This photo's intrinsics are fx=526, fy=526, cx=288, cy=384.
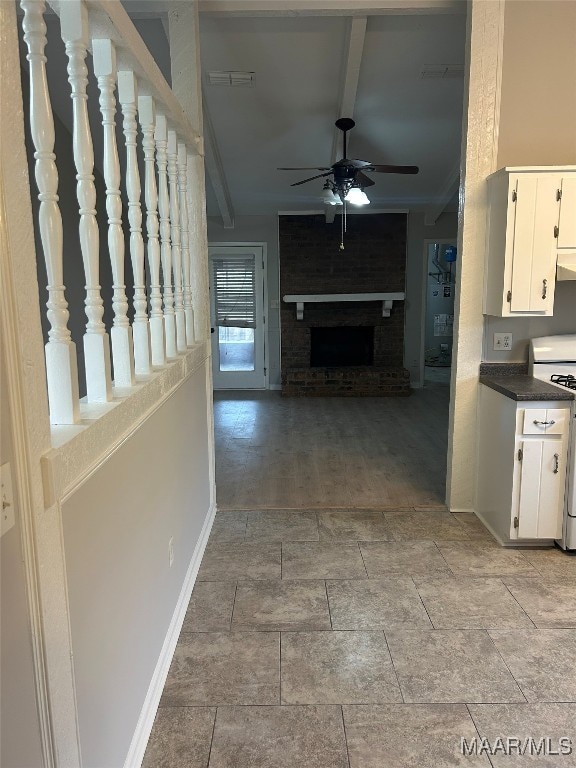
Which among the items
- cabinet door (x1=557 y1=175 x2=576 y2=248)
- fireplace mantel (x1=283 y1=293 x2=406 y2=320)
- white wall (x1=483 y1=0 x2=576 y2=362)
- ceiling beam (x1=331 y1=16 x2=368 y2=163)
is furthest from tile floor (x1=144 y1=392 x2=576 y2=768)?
fireplace mantel (x1=283 y1=293 x2=406 y2=320)

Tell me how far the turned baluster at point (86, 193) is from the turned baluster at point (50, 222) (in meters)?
0.16

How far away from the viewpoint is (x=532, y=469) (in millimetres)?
2807

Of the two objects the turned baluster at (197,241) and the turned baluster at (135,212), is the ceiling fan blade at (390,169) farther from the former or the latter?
the turned baluster at (135,212)

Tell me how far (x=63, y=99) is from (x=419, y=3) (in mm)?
2722

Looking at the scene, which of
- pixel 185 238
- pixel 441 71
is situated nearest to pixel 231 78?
pixel 441 71

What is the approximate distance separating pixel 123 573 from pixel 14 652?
667 mm

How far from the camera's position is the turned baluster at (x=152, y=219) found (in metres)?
1.94

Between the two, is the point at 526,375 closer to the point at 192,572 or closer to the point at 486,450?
the point at 486,450

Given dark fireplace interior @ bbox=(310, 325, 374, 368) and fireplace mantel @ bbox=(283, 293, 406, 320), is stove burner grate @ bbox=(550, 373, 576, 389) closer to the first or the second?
fireplace mantel @ bbox=(283, 293, 406, 320)

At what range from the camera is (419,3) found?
120 inches

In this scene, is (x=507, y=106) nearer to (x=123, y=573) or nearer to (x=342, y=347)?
(x=123, y=573)

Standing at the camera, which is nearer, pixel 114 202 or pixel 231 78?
pixel 114 202

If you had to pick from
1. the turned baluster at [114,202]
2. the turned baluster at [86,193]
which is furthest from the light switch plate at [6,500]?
the turned baluster at [114,202]

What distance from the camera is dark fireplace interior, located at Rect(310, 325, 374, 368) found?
25.2 ft
